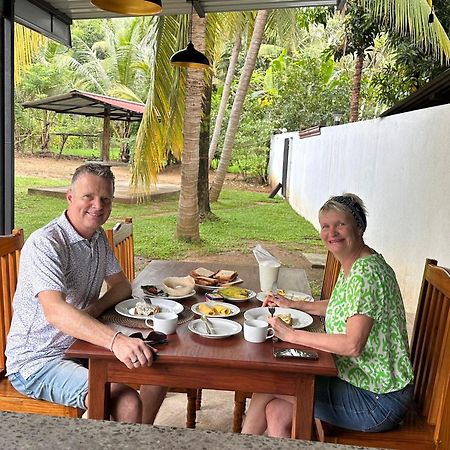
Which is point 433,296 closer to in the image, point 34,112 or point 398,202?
Result: point 398,202

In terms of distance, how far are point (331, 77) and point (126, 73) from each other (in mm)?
6594

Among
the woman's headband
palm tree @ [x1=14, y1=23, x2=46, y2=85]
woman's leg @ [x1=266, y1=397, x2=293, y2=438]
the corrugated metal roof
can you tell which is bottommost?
woman's leg @ [x1=266, y1=397, x2=293, y2=438]

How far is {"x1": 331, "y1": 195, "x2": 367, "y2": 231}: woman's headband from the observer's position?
7.50 feet

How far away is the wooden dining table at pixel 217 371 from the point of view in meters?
1.91

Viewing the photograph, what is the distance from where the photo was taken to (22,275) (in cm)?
229

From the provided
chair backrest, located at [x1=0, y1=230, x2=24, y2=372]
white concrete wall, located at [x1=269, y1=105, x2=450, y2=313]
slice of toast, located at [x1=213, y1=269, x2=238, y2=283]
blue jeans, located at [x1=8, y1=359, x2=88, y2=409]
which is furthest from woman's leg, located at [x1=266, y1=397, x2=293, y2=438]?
white concrete wall, located at [x1=269, y1=105, x2=450, y2=313]

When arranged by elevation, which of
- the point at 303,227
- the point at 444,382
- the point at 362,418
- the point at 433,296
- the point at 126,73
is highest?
the point at 126,73

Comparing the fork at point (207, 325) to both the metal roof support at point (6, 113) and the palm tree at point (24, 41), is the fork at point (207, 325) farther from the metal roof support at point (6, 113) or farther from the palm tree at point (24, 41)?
the palm tree at point (24, 41)

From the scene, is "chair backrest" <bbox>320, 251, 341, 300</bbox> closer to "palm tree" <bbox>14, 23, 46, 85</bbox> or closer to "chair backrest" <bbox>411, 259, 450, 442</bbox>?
"chair backrest" <bbox>411, 259, 450, 442</bbox>

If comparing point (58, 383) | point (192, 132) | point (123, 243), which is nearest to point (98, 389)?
point (58, 383)

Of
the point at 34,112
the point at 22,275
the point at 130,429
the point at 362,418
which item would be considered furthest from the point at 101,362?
the point at 34,112

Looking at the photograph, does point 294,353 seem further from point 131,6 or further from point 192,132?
point 192,132

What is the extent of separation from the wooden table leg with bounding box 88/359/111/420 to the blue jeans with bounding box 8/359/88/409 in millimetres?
166

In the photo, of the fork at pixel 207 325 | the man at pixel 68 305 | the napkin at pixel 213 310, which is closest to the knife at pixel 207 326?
the fork at pixel 207 325
